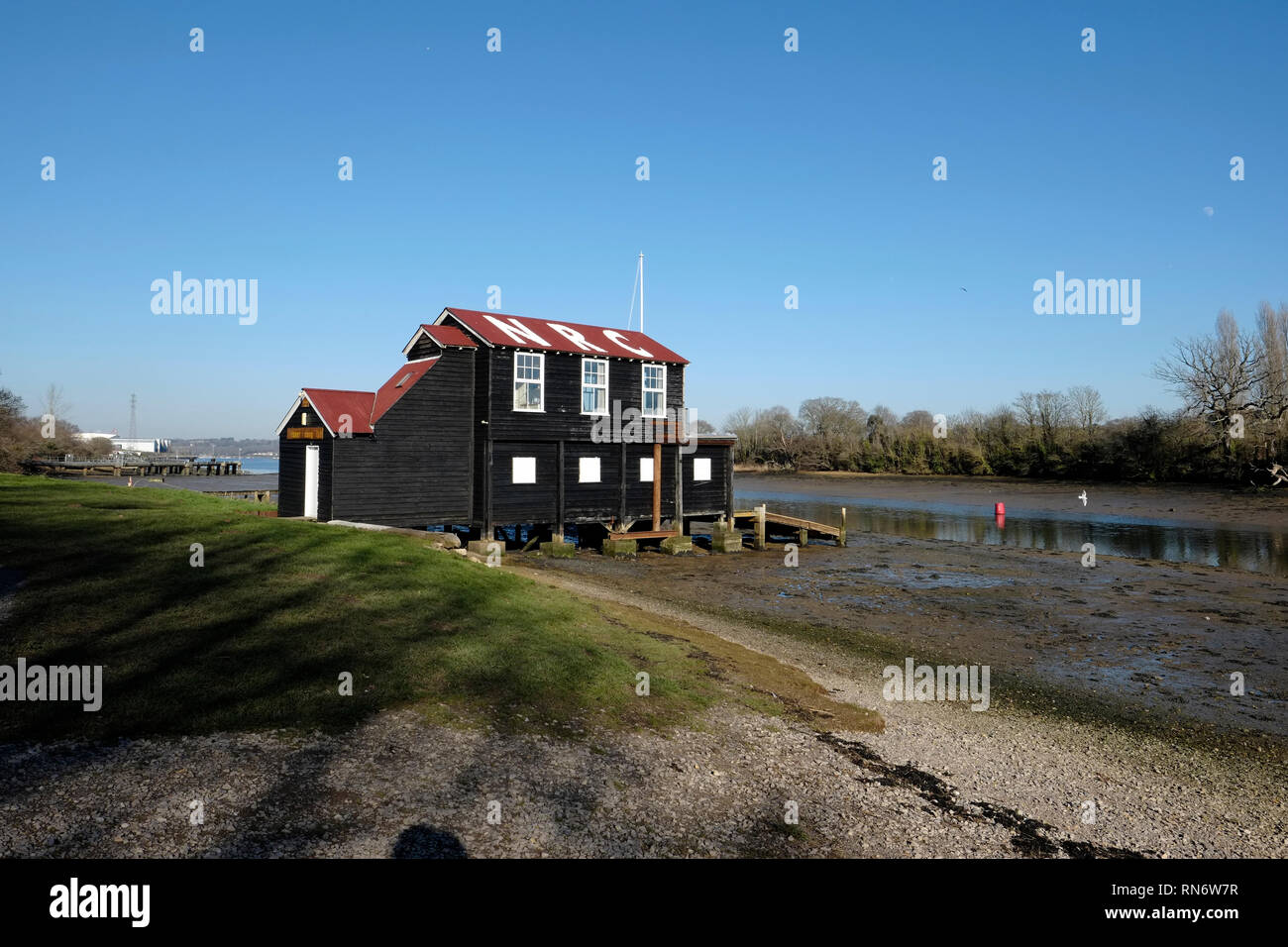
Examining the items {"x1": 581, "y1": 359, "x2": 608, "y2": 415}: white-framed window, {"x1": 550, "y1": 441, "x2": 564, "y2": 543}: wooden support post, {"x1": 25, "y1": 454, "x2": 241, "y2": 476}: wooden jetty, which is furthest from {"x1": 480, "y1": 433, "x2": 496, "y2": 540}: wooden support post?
{"x1": 25, "y1": 454, "x2": 241, "y2": 476}: wooden jetty

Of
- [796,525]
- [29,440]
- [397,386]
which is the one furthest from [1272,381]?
[29,440]

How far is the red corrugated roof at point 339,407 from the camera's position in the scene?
26.7m

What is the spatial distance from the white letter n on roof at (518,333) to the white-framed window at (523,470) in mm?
4849

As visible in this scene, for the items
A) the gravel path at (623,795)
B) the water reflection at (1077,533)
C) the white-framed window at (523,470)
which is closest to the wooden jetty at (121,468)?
the white-framed window at (523,470)

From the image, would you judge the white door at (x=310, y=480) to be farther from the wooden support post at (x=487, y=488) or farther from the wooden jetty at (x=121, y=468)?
the wooden jetty at (x=121, y=468)

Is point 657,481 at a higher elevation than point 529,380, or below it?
below

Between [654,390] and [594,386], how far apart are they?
327cm

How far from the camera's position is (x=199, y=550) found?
52.5ft

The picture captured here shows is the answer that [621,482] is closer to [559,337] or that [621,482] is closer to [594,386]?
[594,386]

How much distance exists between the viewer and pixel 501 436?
29.9m

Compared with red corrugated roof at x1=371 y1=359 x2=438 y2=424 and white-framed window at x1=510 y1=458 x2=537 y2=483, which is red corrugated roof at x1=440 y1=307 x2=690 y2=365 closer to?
red corrugated roof at x1=371 y1=359 x2=438 y2=424

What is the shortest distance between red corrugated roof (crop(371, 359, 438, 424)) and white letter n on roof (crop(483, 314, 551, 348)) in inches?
131

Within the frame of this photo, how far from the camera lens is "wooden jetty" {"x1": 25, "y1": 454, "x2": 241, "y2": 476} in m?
92.4
